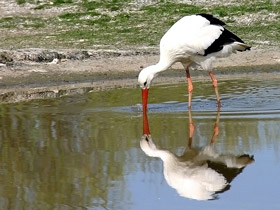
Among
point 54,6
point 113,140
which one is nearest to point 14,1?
point 54,6

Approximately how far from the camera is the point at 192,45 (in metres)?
11.3

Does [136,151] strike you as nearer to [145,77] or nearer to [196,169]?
[196,169]

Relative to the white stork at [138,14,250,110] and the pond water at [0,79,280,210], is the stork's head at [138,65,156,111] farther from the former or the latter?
the pond water at [0,79,280,210]

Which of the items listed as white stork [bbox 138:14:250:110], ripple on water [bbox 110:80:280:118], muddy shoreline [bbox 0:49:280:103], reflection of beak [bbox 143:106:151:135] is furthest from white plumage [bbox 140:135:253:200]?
muddy shoreline [bbox 0:49:280:103]

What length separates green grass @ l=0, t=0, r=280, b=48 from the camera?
18.0 meters

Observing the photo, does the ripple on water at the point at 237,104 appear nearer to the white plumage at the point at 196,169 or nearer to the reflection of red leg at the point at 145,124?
the reflection of red leg at the point at 145,124

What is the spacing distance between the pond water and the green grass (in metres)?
4.98

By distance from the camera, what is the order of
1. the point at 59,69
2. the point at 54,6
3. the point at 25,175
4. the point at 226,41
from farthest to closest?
the point at 54,6, the point at 59,69, the point at 226,41, the point at 25,175

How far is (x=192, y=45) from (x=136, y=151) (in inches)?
113

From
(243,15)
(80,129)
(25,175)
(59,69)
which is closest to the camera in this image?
(25,175)

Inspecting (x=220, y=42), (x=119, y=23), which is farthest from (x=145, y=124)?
(x=119, y=23)

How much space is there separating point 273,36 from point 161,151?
974 centimetres

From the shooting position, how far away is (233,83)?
1413 centimetres

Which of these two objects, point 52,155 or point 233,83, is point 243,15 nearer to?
point 233,83
